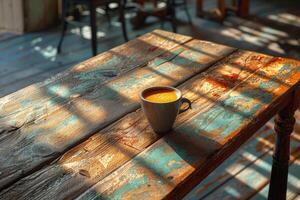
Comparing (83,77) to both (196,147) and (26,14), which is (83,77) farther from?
(26,14)

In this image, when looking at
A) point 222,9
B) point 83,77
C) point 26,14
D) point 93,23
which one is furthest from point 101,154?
point 222,9

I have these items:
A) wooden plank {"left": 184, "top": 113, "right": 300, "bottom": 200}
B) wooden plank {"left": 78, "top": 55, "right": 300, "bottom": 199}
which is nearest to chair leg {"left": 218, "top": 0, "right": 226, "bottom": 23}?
wooden plank {"left": 184, "top": 113, "right": 300, "bottom": 200}

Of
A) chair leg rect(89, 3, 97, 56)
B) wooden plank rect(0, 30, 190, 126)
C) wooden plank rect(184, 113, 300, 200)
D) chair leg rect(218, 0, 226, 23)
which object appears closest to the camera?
wooden plank rect(0, 30, 190, 126)

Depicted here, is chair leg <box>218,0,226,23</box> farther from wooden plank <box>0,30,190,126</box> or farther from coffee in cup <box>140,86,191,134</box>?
coffee in cup <box>140,86,191,134</box>

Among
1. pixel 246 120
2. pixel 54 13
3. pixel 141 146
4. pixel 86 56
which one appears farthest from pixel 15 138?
pixel 54 13

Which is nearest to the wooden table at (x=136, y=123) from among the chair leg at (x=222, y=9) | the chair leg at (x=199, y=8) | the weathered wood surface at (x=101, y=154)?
the weathered wood surface at (x=101, y=154)

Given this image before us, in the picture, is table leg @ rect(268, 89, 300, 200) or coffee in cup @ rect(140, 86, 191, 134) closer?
coffee in cup @ rect(140, 86, 191, 134)

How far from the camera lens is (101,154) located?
3.93ft

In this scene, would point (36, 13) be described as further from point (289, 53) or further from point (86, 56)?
point (289, 53)

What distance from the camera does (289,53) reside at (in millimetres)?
3900

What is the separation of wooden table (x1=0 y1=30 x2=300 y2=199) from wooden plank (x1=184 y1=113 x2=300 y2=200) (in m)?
0.27

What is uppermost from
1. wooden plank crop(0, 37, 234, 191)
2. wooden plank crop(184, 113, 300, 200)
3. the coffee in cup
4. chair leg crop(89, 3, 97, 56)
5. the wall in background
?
the coffee in cup

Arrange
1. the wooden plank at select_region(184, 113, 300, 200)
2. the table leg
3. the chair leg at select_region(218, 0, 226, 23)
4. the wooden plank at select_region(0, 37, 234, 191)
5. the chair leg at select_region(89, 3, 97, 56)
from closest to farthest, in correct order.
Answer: the wooden plank at select_region(0, 37, 234, 191) < the table leg < the wooden plank at select_region(184, 113, 300, 200) < the chair leg at select_region(89, 3, 97, 56) < the chair leg at select_region(218, 0, 226, 23)

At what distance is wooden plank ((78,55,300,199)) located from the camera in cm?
107
